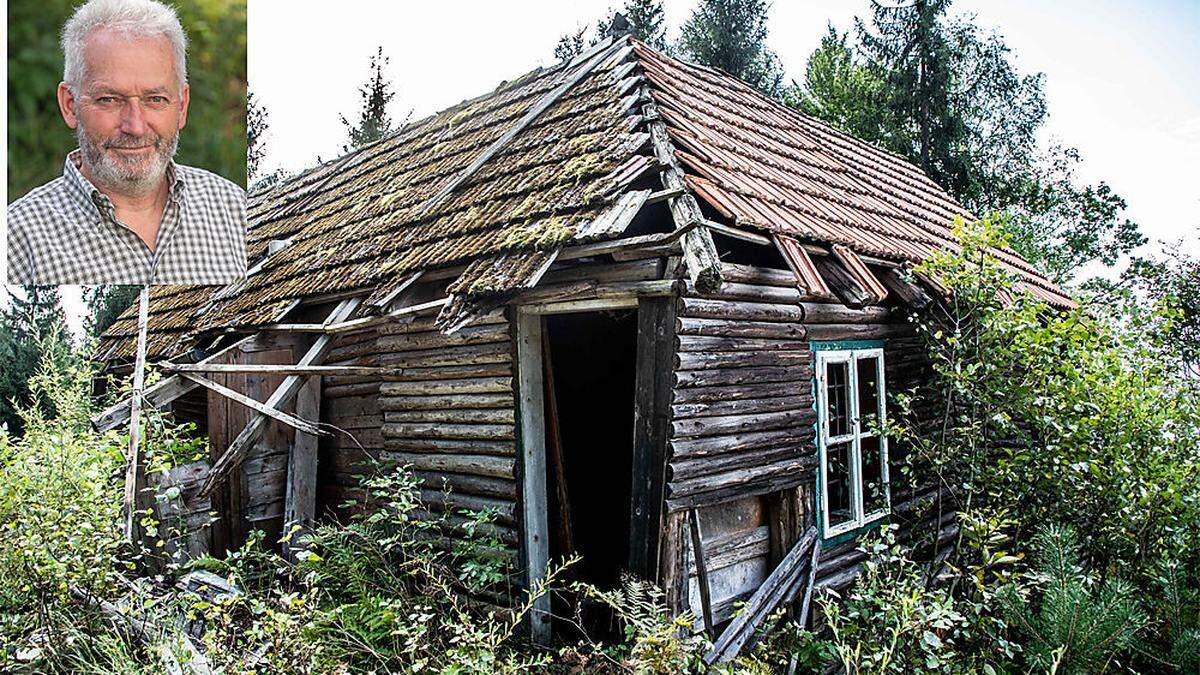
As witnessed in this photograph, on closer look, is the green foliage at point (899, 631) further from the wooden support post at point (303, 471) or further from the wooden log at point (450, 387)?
the wooden support post at point (303, 471)

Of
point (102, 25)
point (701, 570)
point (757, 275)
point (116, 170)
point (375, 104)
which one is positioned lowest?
point (701, 570)

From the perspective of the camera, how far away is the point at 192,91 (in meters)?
3.26

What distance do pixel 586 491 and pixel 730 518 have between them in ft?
7.44

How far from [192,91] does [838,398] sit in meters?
5.38

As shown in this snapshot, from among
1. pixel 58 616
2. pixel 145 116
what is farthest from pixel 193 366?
pixel 145 116

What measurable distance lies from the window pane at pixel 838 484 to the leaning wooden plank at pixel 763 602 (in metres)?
0.68

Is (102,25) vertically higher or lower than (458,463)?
higher

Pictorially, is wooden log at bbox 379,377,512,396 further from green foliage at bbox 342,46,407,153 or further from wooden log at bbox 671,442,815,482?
green foliage at bbox 342,46,407,153

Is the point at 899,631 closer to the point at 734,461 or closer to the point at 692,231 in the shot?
the point at 734,461

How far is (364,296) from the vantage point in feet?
21.2

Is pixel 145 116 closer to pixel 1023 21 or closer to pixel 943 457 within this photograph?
pixel 943 457

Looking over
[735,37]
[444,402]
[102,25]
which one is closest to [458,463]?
[444,402]

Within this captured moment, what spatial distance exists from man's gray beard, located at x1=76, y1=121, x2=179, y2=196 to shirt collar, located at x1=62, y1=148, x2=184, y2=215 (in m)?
0.03

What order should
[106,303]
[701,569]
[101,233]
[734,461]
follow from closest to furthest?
[101,233], [701,569], [734,461], [106,303]
